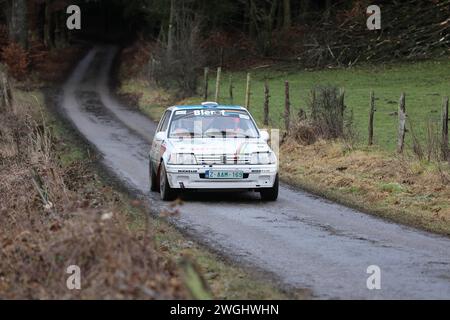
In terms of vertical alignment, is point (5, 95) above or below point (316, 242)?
above

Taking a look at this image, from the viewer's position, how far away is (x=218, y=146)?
15398 millimetres

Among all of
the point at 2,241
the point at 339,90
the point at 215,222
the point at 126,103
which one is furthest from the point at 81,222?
the point at 126,103

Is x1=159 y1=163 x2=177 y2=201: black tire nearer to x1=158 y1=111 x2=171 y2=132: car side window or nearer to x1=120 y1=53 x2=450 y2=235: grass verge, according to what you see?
x1=158 y1=111 x2=171 y2=132: car side window

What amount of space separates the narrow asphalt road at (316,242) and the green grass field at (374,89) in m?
7.59

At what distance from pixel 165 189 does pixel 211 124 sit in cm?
180

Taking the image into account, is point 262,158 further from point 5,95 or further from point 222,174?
point 5,95

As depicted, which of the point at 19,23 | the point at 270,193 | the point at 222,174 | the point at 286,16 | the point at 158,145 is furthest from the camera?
the point at 286,16

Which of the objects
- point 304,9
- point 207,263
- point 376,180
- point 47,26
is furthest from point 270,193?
point 47,26

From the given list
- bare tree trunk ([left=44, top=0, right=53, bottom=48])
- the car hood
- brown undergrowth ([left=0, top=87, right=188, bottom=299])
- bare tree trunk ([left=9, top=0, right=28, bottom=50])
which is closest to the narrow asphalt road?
the car hood

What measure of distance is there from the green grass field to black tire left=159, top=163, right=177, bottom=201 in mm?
7987

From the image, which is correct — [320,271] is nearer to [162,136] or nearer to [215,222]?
[215,222]

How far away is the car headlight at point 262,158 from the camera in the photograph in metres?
15.3

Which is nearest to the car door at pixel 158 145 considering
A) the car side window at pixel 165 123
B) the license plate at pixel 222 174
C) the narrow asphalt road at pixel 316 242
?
the car side window at pixel 165 123

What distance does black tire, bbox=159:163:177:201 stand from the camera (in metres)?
15.3
